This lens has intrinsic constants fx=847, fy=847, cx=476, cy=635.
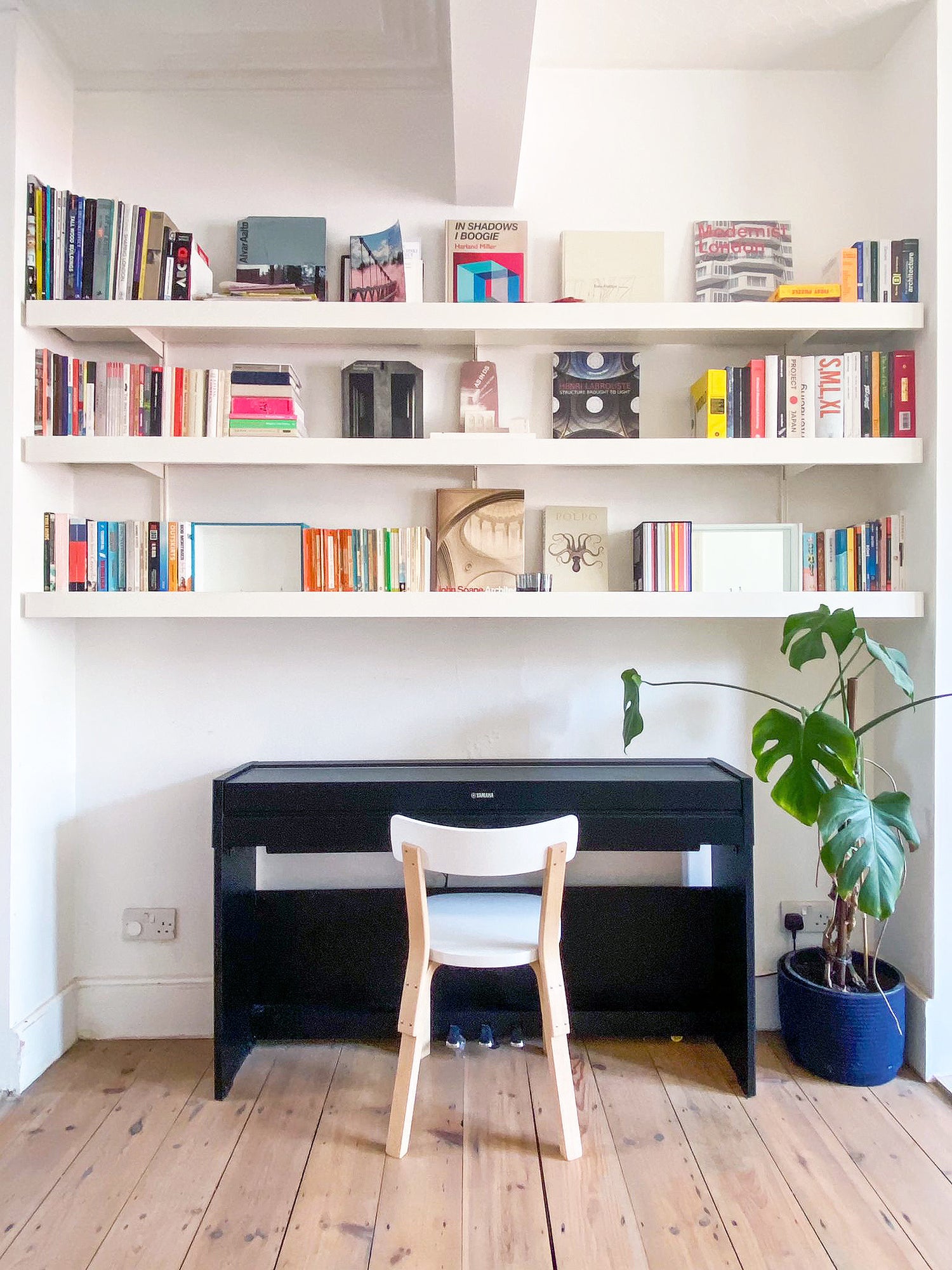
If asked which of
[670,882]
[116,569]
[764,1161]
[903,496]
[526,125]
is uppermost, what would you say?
[526,125]

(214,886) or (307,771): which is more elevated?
(307,771)

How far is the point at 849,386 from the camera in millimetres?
2250

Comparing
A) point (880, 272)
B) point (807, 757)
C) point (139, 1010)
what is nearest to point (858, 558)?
point (807, 757)

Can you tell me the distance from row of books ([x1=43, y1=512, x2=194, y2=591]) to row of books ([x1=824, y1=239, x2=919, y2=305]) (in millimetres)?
1869

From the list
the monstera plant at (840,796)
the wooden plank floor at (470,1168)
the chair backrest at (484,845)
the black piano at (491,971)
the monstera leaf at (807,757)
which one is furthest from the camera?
the black piano at (491,971)

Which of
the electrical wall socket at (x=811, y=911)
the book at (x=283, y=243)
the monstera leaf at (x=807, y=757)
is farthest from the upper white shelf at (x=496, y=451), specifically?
the electrical wall socket at (x=811, y=911)

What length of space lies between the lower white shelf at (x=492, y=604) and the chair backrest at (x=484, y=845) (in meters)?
0.63

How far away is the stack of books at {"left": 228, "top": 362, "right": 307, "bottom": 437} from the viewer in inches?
87.9

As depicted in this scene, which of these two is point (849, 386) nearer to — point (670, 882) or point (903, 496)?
point (903, 496)

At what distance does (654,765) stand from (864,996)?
751 millimetres

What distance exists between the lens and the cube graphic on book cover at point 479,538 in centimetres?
232

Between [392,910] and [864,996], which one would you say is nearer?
[864,996]

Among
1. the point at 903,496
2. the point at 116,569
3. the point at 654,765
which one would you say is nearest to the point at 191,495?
the point at 116,569

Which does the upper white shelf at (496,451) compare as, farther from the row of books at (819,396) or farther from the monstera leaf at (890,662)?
the monstera leaf at (890,662)
